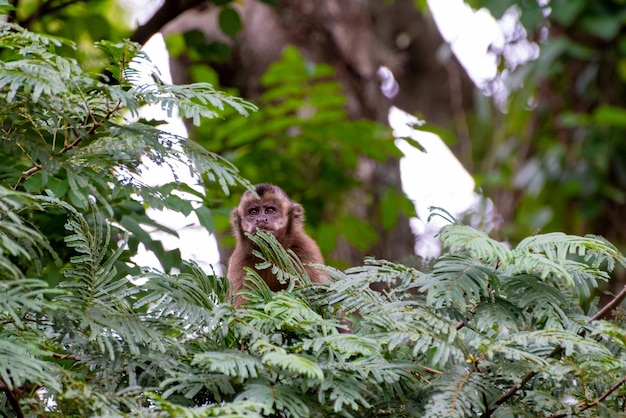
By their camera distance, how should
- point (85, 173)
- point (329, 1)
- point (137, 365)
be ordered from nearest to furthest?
point (137, 365)
point (85, 173)
point (329, 1)

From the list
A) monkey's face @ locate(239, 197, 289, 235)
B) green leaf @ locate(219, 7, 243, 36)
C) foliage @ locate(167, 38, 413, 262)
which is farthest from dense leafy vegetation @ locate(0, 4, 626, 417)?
green leaf @ locate(219, 7, 243, 36)

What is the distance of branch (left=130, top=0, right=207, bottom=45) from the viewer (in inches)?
235

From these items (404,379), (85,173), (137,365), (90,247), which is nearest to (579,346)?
(404,379)

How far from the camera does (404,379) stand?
2650mm

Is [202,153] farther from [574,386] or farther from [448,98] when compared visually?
[448,98]

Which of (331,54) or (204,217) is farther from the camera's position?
(331,54)

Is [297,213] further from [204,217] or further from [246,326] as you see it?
[246,326]

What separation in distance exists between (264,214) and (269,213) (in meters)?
0.09

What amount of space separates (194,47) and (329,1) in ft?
8.16

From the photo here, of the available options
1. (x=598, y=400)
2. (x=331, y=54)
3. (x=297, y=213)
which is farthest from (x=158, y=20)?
(x=598, y=400)

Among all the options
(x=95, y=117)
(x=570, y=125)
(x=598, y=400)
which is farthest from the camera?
(x=570, y=125)

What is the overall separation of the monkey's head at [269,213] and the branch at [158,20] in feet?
4.59

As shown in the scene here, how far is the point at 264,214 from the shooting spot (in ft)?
22.1

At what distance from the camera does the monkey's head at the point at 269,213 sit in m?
6.66
